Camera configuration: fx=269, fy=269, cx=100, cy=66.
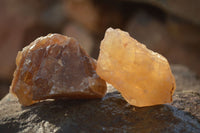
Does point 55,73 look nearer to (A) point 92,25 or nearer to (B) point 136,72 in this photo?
(B) point 136,72

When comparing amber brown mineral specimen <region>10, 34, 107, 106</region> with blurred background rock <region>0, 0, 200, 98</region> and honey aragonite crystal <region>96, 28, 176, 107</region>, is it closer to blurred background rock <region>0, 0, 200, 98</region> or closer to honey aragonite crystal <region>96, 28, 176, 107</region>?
honey aragonite crystal <region>96, 28, 176, 107</region>

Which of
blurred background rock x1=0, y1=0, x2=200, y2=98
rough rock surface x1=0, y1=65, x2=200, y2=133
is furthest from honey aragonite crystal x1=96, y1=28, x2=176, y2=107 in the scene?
blurred background rock x1=0, y1=0, x2=200, y2=98

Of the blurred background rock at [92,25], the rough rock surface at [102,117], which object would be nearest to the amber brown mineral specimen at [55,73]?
the rough rock surface at [102,117]

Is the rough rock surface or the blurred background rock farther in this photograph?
the blurred background rock

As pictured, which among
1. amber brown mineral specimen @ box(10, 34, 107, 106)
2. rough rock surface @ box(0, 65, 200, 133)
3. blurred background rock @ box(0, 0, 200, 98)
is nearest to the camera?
rough rock surface @ box(0, 65, 200, 133)

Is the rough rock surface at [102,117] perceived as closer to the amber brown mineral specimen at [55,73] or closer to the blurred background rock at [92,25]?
the amber brown mineral specimen at [55,73]

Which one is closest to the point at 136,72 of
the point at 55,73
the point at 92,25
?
the point at 55,73
